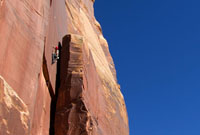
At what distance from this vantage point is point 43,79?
758 centimetres

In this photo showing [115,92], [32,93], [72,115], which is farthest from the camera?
[115,92]

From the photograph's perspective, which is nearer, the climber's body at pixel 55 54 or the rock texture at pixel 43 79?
the rock texture at pixel 43 79

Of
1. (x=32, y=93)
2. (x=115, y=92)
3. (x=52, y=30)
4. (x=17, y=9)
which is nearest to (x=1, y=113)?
(x=32, y=93)

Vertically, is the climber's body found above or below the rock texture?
above

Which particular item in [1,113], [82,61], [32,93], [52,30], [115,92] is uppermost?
[115,92]

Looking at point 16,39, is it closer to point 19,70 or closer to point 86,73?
point 19,70

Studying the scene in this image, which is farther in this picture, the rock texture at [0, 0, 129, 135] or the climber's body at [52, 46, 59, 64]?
the climber's body at [52, 46, 59, 64]

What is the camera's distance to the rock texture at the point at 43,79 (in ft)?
17.3

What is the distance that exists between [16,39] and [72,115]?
300 centimetres

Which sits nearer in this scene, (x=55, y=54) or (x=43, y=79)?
(x=43, y=79)

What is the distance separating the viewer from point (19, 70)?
5.77 m

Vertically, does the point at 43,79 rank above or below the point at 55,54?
below

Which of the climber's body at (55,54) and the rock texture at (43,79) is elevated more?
the climber's body at (55,54)

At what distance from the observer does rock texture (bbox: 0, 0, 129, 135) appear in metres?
5.28
